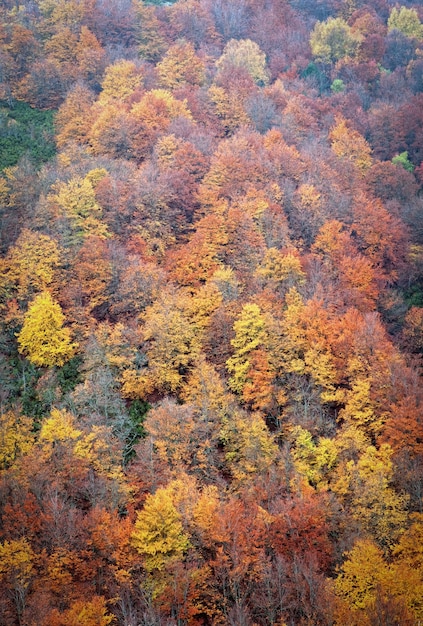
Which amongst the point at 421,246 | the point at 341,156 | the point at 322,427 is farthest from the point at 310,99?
the point at 322,427

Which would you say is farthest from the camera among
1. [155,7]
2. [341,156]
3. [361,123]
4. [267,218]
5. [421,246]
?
[155,7]

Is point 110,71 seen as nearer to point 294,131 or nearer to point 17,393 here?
point 294,131

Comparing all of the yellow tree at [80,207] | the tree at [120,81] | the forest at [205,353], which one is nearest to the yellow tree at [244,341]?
the forest at [205,353]

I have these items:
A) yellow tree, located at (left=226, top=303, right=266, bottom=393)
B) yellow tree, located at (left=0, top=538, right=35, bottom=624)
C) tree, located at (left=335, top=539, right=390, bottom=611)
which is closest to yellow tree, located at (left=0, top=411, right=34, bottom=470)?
yellow tree, located at (left=0, top=538, right=35, bottom=624)

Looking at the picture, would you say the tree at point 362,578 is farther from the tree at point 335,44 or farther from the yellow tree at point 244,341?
the tree at point 335,44

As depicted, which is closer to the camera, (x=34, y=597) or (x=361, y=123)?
(x=34, y=597)

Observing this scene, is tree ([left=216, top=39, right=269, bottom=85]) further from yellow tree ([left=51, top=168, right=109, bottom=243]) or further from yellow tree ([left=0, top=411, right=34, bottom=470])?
yellow tree ([left=0, top=411, right=34, bottom=470])
